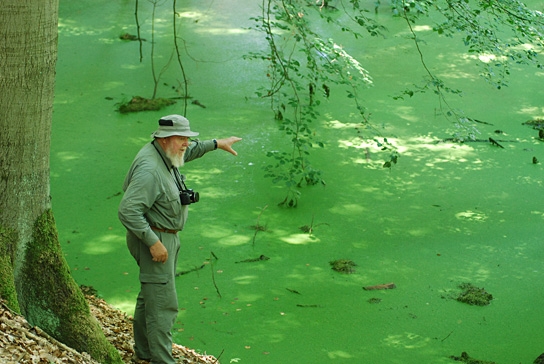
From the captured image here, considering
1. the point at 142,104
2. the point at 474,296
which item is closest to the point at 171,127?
the point at 474,296

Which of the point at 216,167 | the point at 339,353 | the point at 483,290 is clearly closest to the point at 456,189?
the point at 483,290

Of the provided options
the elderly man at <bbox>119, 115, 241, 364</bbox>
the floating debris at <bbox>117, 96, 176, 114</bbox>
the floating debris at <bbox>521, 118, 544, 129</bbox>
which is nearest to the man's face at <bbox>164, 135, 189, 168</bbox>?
the elderly man at <bbox>119, 115, 241, 364</bbox>

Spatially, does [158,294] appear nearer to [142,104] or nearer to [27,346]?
[27,346]

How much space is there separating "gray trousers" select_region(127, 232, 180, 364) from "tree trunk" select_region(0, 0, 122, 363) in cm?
28

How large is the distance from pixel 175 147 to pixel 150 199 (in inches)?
9.3

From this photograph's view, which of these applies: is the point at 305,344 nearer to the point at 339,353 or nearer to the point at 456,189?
the point at 339,353

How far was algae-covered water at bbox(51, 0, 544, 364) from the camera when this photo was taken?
379 cm

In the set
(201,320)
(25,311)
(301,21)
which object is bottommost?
(201,320)

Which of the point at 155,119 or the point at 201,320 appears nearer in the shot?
the point at 201,320

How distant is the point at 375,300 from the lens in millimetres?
4074

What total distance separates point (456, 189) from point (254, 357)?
2548mm

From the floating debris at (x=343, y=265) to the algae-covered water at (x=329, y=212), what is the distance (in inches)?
2.1

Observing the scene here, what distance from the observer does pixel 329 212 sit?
16.8ft

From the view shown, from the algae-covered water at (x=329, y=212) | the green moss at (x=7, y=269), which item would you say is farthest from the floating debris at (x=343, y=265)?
the green moss at (x=7, y=269)
